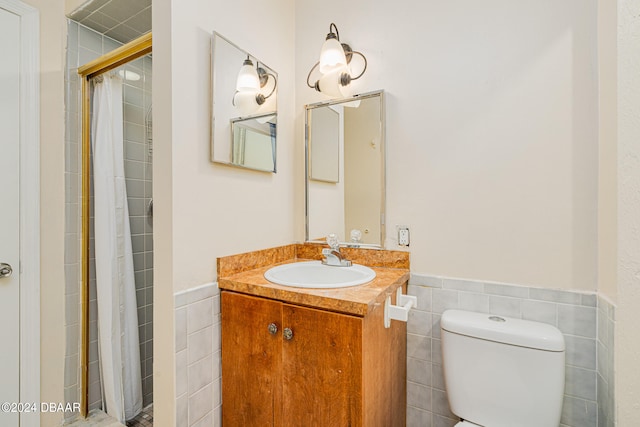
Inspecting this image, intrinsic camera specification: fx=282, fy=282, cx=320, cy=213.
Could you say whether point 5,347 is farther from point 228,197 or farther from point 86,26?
point 86,26

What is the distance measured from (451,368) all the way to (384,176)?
87 cm

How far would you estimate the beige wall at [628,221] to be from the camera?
2.11 feet

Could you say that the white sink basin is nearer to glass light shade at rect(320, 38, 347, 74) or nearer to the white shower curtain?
the white shower curtain

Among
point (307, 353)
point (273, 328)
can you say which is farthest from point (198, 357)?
point (307, 353)

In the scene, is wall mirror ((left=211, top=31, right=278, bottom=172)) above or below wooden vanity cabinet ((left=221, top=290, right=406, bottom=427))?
above

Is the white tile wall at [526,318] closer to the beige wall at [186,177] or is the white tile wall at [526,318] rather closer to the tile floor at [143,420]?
the beige wall at [186,177]

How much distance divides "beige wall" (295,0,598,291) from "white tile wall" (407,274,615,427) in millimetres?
60

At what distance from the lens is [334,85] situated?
148 centimetres

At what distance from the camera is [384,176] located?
141cm

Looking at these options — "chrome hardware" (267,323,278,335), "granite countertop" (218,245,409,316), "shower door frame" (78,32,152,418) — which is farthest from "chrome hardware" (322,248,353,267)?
"shower door frame" (78,32,152,418)

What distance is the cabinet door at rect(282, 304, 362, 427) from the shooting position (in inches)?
35.1

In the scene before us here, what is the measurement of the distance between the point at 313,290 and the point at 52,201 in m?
1.46

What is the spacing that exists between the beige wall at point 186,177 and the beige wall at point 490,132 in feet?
2.39

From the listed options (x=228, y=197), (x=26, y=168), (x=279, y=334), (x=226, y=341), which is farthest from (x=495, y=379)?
(x=26, y=168)
